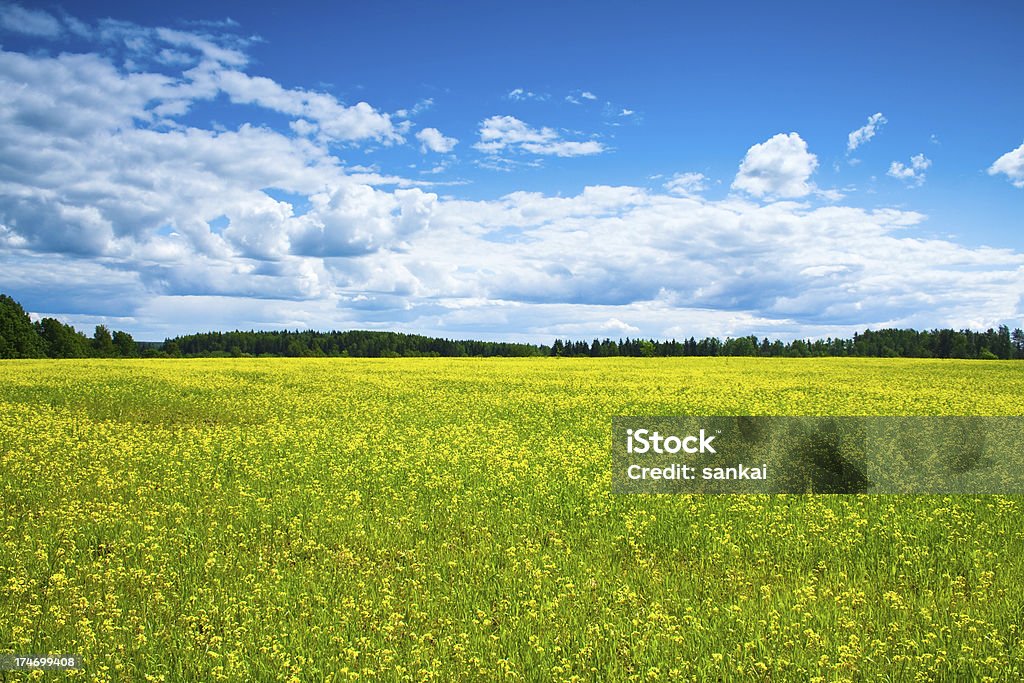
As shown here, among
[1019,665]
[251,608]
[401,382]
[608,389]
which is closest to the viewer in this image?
[1019,665]

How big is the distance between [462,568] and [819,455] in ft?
35.4

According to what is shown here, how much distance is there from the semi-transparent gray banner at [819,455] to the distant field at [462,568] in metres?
0.98

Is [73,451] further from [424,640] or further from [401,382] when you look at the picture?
[401,382]

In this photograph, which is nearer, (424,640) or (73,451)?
(424,640)

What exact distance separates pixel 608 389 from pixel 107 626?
27311mm

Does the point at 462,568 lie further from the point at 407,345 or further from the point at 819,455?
the point at 407,345

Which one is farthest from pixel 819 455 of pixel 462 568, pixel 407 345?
pixel 407 345

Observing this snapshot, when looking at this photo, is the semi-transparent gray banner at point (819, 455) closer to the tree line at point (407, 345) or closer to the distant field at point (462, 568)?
the distant field at point (462, 568)

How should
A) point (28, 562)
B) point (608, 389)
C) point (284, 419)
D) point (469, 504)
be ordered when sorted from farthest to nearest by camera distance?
point (608, 389), point (284, 419), point (469, 504), point (28, 562)

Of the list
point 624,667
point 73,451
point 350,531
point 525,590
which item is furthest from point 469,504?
point 73,451

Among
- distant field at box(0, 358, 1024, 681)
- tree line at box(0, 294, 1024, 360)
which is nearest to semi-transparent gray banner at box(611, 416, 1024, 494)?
distant field at box(0, 358, 1024, 681)

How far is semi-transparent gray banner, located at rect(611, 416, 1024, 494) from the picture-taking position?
14.1 m

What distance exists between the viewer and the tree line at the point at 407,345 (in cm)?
8800

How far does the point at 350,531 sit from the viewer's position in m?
11.0
